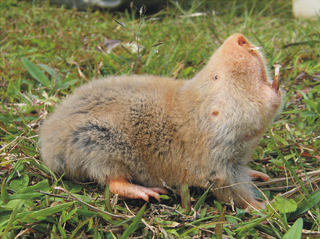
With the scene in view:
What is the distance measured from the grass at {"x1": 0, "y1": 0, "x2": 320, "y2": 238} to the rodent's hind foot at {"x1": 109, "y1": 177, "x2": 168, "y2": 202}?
0.09 metres

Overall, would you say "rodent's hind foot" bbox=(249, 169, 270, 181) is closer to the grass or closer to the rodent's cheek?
the grass

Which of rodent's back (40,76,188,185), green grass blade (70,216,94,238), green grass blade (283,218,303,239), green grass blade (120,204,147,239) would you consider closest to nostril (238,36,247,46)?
rodent's back (40,76,188,185)

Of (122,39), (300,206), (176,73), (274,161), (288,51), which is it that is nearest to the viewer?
(300,206)

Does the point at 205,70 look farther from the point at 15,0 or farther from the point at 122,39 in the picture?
the point at 15,0

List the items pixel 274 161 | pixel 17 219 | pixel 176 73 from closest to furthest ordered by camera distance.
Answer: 1. pixel 17 219
2. pixel 274 161
3. pixel 176 73

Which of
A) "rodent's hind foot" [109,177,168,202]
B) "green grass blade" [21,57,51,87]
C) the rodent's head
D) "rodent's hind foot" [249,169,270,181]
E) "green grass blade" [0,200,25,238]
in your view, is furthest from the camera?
"green grass blade" [21,57,51,87]

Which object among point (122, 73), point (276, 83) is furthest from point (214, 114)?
point (122, 73)

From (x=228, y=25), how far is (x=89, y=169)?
155 inches

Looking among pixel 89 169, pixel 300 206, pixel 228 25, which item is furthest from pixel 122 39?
pixel 300 206

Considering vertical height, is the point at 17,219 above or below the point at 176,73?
below

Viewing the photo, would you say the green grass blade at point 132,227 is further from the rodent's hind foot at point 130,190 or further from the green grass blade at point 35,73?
the green grass blade at point 35,73

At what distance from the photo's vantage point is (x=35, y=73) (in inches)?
146

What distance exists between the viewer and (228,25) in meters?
5.25

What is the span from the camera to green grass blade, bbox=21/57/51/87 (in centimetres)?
368
